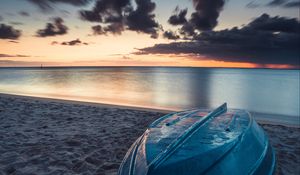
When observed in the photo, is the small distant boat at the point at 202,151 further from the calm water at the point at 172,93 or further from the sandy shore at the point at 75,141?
the calm water at the point at 172,93

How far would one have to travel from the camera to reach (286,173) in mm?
4262

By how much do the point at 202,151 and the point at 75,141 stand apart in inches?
156

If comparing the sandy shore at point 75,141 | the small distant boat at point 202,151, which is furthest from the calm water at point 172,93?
the small distant boat at point 202,151

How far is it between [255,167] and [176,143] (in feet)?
3.57

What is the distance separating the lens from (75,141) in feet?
18.8

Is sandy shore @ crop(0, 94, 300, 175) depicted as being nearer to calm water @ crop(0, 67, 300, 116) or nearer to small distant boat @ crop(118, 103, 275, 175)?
small distant boat @ crop(118, 103, 275, 175)

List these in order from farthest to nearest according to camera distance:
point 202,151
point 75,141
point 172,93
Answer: point 172,93, point 75,141, point 202,151

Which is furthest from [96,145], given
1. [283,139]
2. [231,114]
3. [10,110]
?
[10,110]

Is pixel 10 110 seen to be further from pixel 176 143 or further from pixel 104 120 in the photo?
pixel 176 143

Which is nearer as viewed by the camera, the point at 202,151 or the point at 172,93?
the point at 202,151

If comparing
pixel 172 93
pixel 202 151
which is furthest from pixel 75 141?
pixel 172 93

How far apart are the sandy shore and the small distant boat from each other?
1.31 metres

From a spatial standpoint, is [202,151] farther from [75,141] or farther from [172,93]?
→ [172,93]

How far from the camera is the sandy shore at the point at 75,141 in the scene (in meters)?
4.34
